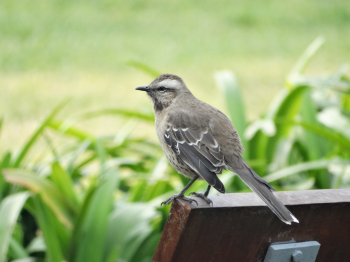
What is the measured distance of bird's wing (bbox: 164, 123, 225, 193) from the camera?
2.27 m

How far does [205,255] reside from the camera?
172 cm

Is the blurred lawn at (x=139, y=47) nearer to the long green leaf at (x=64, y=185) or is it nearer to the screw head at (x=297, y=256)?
the long green leaf at (x=64, y=185)

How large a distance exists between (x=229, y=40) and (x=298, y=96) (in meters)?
6.91

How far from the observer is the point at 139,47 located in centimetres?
1044

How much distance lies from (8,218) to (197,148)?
157 centimetres

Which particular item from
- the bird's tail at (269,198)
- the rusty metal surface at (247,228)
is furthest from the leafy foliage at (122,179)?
the rusty metal surface at (247,228)

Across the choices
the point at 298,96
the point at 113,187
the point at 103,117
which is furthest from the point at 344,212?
the point at 103,117

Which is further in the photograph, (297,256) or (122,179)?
(122,179)

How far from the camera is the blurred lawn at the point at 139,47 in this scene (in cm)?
848

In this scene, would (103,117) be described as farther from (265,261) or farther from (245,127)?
(265,261)

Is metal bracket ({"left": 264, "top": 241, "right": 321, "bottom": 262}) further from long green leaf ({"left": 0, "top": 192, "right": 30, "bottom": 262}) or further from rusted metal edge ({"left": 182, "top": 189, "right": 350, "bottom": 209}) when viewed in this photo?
long green leaf ({"left": 0, "top": 192, "right": 30, "bottom": 262})

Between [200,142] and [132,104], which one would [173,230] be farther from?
[132,104]

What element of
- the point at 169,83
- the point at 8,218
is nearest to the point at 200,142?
the point at 169,83

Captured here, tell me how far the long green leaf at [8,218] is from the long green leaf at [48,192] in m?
0.10
